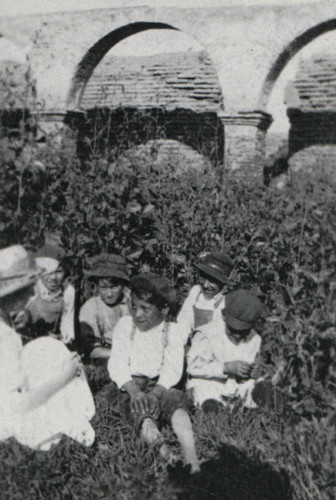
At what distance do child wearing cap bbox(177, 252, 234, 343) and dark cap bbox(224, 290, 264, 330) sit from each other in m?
0.53

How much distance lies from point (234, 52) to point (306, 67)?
9.65 ft

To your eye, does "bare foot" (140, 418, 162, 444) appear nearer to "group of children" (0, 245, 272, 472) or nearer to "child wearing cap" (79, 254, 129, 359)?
"group of children" (0, 245, 272, 472)

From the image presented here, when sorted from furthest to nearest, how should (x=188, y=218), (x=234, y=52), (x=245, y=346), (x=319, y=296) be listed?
(x=234, y=52)
(x=188, y=218)
(x=245, y=346)
(x=319, y=296)

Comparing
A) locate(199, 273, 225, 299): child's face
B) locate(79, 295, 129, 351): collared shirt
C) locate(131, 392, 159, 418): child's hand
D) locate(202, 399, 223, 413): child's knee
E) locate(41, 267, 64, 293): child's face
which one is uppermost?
locate(41, 267, 64, 293): child's face

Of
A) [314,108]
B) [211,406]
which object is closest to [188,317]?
[211,406]

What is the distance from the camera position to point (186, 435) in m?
3.68

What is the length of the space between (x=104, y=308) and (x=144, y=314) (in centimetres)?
96

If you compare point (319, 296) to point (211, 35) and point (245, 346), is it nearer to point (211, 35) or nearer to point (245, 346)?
point (245, 346)

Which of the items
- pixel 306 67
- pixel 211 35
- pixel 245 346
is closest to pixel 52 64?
pixel 211 35

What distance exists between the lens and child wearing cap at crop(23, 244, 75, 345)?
475 centimetres

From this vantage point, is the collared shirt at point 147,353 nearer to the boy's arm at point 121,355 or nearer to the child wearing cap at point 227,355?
the boy's arm at point 121,355

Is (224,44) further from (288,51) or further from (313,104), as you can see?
(313,104)

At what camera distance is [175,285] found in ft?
19.4

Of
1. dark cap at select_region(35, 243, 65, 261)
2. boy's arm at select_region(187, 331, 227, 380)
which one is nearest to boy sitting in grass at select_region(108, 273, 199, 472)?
boy's arm at select_region(187, 331, 227, 380)
